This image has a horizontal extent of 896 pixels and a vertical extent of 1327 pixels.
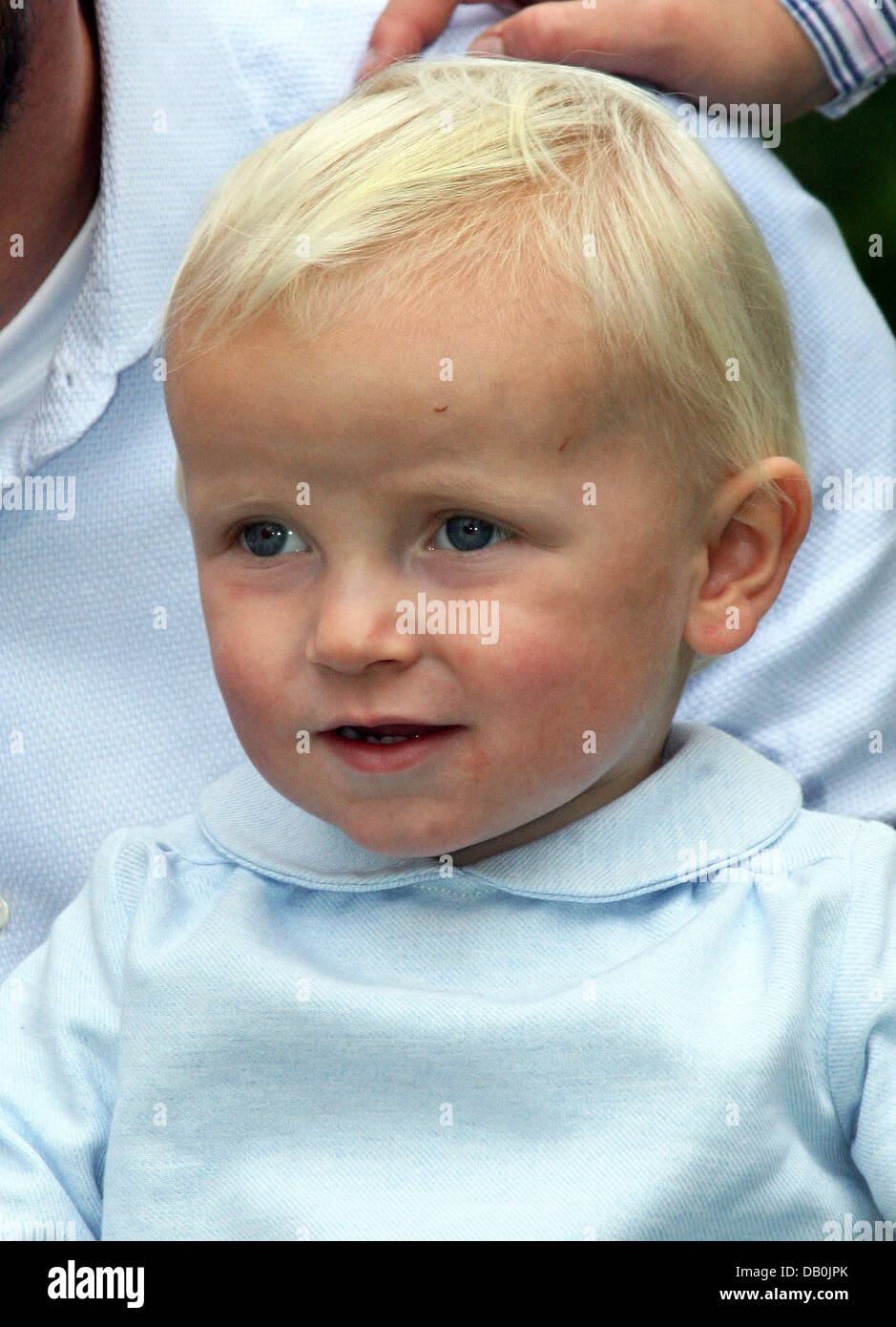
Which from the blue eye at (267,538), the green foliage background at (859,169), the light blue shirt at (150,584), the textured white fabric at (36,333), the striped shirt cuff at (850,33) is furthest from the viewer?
the green foliage background at (859,169)

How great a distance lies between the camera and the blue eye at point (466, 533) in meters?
1.18

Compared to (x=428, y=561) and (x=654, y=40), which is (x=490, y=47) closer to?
(x=654, y=40)

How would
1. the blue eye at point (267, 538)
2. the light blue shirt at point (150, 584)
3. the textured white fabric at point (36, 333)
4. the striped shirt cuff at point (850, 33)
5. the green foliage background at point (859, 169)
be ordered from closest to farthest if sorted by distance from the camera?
the blue eye at point (267, 538), the light blue shirt at point (150, 584), the textured white fabric at point (36, 333), the striped shirt cuff at point (850, 33), the green foliage background at point (859, 169)

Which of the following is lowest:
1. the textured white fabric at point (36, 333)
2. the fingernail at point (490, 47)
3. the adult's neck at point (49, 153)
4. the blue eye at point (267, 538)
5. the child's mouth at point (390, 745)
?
the child's mouth at point (390, 745)

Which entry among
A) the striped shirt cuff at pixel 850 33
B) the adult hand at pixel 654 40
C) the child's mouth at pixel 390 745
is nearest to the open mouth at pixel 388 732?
the child's mouth at pixel 390 745

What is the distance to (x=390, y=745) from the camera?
1215 mm

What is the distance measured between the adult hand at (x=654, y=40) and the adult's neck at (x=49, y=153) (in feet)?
1.04

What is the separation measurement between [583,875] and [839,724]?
48 centimetres

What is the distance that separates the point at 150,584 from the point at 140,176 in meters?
0.44

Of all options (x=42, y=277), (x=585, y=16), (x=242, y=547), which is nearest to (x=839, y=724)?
(x=242, y=547)

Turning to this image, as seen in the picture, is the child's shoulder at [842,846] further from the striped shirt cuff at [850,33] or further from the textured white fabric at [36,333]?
the striped shirt cuff at [850,33]

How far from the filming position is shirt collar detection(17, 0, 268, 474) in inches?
65.6

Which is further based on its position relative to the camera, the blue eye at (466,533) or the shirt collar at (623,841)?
the shirt collar at (623,841)

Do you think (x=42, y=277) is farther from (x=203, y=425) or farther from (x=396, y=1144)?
(x=396, y=1144)
